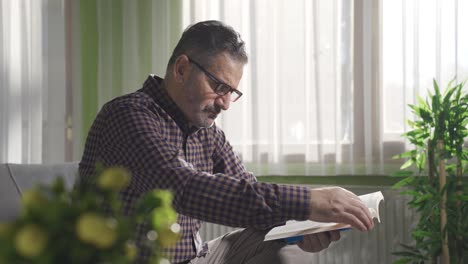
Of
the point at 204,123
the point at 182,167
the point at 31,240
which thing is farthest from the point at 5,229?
the point at 204,123

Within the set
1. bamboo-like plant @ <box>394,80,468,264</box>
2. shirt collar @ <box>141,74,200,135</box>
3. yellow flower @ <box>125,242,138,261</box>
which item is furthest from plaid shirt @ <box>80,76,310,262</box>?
bamboo-like plant @ <box>394,80,468,264</box>

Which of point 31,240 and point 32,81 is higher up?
point 32,81

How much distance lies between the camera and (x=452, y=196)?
2.42 metres

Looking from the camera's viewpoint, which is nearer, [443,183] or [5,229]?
[5,229]

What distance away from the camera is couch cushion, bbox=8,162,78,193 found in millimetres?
1855

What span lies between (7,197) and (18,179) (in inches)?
2.7

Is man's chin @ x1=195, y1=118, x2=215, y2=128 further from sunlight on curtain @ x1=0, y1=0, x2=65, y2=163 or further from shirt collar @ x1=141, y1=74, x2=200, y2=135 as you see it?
sunlight on curtain @ x1=0, y1=0, x2=65, y2=163

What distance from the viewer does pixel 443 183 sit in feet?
7.91

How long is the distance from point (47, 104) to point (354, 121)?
1.51 m

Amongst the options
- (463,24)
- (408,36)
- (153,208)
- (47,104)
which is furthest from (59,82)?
(153,208)

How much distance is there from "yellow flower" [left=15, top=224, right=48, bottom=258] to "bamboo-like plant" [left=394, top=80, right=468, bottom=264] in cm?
214

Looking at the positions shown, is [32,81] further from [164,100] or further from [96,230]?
[96,230]

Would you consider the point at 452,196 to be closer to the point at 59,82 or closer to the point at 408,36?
the point at 408,36

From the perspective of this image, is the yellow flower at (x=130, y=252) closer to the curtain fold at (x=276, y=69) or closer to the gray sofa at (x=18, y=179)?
the gray sofa at (x=18, y=179)
